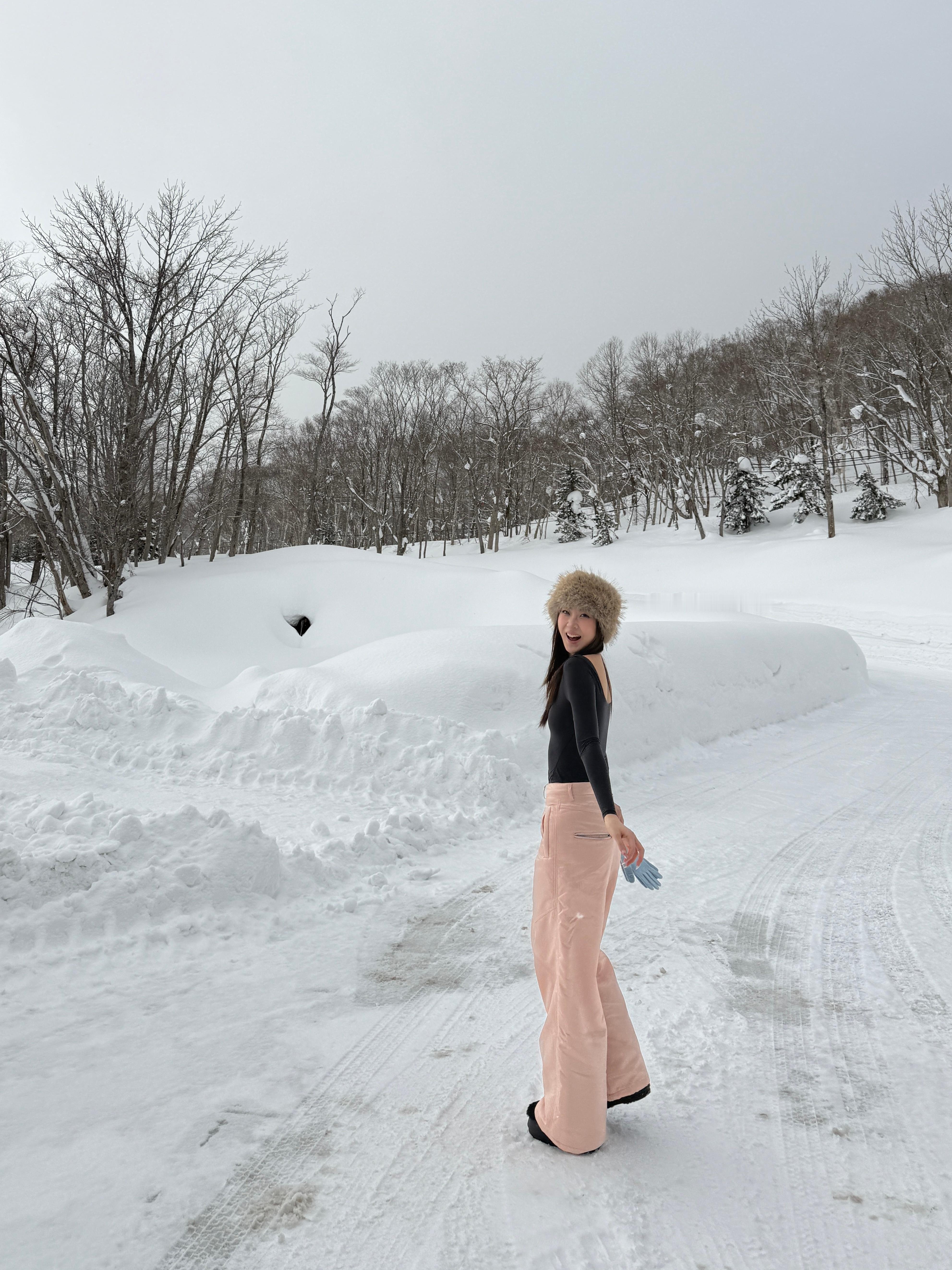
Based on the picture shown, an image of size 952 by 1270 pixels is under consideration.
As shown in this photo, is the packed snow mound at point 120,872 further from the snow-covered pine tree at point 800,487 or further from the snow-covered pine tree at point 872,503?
the snow-covered pine tree at point 872,503

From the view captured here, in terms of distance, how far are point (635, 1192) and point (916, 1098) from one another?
116 centimetres

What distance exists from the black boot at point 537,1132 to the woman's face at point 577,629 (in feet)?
4.99

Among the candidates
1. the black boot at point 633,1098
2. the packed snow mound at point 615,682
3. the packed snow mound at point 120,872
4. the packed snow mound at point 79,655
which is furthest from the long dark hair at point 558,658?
the packed snow mound at point 79,655

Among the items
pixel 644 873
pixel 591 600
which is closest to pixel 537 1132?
pixel 644 873

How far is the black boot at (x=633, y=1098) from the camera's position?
7.89 ft

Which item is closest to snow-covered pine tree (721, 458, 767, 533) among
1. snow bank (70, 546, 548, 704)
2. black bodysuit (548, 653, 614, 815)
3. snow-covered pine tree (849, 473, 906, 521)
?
snow-covered pine tree (849, 473, 906, 521)

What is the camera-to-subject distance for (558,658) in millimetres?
2645

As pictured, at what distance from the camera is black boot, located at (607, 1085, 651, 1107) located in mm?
2404

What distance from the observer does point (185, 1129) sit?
2389 mm

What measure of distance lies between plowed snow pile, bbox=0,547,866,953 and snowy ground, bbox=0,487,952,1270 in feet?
0.11

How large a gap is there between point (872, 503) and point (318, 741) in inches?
1377

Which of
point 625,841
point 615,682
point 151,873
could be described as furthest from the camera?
point 615,682

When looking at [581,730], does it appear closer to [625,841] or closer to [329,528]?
[625,841]

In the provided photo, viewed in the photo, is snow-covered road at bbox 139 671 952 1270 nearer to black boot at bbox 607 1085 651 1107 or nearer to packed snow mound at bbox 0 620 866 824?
black boot at bbox 607 1085 651 1107
